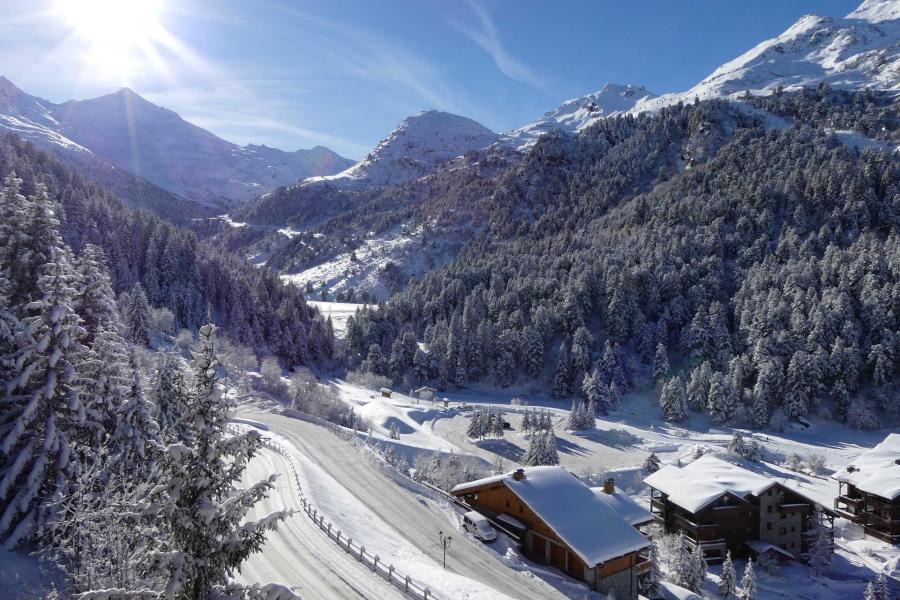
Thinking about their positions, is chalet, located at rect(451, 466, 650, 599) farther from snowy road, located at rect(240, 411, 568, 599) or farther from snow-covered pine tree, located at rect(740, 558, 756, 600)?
snow-covered pine tree, located at rect(740, 558, 756, 600)

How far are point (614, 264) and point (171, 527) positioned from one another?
11824cm

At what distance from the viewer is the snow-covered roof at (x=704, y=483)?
42.4m

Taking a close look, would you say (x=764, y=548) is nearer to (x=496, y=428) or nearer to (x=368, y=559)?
(x=368, y=559)

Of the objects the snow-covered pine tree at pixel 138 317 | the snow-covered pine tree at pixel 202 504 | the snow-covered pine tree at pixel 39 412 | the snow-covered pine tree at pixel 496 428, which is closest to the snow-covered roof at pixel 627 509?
the snow-covered pine tree at pixel 39 412

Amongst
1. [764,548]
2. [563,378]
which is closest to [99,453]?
A: [764,548]

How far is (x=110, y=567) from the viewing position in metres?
13.9

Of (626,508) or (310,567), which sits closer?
(310,567)

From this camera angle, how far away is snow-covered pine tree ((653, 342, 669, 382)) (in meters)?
95.5

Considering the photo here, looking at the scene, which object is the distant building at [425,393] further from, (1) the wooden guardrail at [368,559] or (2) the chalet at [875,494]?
(1) the wooden guardrail at [368,559]

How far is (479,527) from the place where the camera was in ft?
107

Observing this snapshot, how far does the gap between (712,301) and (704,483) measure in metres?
71.3

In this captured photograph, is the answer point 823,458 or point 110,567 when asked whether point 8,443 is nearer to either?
point 110,567

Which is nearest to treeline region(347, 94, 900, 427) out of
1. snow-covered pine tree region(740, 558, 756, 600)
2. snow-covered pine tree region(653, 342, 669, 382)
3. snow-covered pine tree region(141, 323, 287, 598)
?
snow-covered pine tree region(653, 342, 669, 382)

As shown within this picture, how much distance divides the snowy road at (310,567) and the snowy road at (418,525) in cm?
139
